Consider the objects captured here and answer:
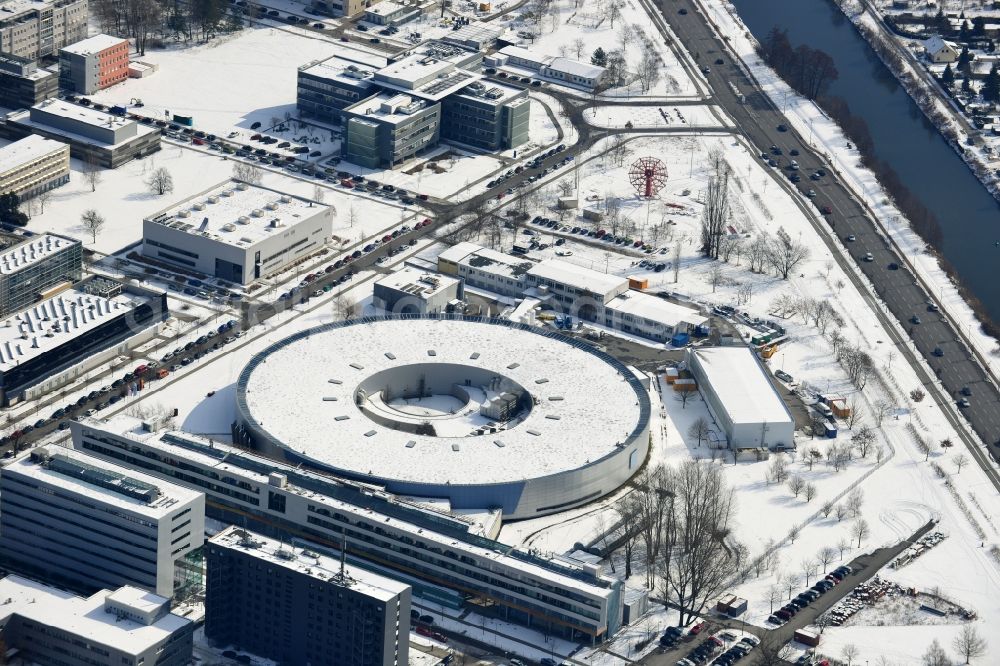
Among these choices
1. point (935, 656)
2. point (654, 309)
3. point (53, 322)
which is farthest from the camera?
point (654, 309)

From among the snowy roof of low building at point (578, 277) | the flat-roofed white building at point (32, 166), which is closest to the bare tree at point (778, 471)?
the snowy roof of low building at point (578, 277)

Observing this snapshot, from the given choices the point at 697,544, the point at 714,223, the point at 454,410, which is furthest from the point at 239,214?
the point at 697,544

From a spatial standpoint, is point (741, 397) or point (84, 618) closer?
point (84, 618)

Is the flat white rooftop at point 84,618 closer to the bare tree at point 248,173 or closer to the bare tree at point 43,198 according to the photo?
the bare tree at point 43,198

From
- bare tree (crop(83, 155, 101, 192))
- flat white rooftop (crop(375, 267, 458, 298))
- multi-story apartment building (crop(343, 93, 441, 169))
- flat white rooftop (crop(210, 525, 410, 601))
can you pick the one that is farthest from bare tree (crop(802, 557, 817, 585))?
Answer: bare tree (crop(83, 155, 101, 192))

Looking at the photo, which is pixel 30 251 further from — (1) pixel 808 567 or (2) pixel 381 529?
(1) pixel 808 567

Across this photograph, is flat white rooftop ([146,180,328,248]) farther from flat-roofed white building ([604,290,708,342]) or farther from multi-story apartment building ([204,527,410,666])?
multi-story apartment building ([204,527,410,666])
